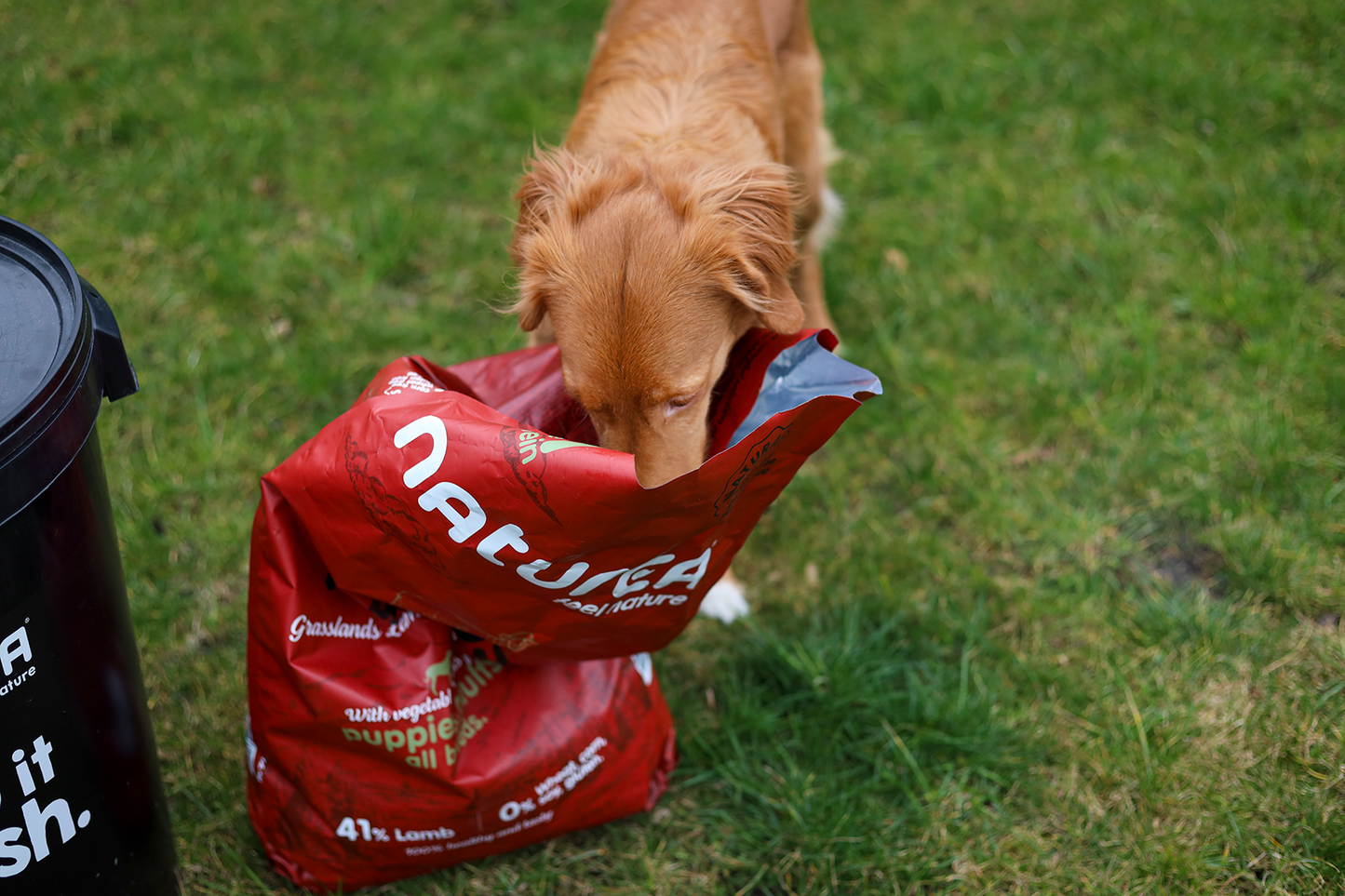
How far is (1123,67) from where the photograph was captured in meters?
4.15

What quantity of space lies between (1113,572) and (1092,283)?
49.1 inches

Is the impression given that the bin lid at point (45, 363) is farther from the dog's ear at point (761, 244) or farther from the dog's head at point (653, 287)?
the dog's ear at point (761, 244)

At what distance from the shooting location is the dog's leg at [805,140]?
3223mm

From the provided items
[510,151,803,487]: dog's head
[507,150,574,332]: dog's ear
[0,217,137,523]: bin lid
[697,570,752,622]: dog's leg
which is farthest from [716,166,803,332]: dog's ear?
[0,217,137,523]: bin lid

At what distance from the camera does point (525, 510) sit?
5.02 feet

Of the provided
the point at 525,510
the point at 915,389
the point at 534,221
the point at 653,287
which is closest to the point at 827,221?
the point at 915,389

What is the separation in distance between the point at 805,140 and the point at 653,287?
4.91 ft

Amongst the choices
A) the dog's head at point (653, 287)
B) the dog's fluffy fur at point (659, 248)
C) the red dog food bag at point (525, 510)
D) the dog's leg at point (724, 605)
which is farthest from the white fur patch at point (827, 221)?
the red dog food bag at point (525, 510)

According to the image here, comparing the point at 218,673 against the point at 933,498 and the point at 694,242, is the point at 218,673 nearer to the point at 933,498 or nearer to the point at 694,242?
the point at 694,242

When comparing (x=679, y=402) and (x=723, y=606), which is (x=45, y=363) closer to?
(x=679, y=402)

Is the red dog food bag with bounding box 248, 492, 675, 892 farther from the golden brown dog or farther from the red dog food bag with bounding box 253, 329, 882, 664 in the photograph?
the golden brown dog

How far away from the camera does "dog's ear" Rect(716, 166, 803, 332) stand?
215 cm

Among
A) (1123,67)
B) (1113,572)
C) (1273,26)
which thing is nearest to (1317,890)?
Answer: (1113,572)

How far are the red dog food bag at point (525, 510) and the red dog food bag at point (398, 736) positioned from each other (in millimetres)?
91
